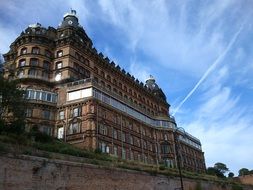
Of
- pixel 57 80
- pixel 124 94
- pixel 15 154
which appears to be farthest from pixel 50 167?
pixel 124 94

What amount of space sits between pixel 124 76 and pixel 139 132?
16650 mm

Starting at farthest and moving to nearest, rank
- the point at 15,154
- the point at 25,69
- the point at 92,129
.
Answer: the point at 25,69 → the point at 92,129 → the point at 15,154

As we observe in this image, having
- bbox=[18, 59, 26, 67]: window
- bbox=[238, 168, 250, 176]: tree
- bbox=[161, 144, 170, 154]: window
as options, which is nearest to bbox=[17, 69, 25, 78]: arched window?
bbox=[18, 59, 26, 67]: window

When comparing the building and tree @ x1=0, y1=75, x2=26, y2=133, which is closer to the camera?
Answer: tree @ x1=0, y1=75, x2=26, y2=133

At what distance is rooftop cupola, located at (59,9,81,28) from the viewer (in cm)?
6104

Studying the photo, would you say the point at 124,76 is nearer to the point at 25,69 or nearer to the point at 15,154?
the point at 25,69

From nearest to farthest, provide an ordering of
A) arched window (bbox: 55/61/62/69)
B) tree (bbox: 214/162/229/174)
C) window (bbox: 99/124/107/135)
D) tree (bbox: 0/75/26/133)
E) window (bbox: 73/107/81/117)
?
tree (bbox: 0/75/26/133)
window (bbox: 99/124/107/135)
window (bbox: 73/107/81/117)
arched window (bbox: 55/61/62/69)
tree (bbox: 214/162/229/174)

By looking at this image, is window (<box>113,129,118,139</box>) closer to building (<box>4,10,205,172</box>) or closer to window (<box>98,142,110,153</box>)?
building (<box>4,10,205,172</box>)

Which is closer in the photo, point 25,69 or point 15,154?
point 15,154

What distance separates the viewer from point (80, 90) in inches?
1852

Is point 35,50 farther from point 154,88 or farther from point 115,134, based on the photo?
point 154,88

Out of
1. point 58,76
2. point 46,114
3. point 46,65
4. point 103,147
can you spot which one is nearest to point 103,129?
point 103,147

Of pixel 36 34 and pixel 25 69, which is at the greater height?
pixel 36 34

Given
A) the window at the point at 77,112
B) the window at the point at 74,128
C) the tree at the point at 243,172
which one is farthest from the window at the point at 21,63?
the tree at the point at 243,172
